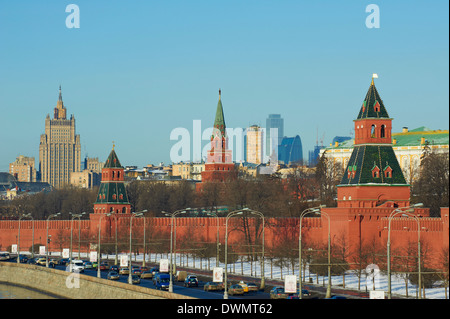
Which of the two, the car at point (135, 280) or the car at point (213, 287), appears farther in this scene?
the car at point (135, 280)

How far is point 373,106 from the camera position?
89250 millimetres

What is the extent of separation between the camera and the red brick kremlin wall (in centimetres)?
7950

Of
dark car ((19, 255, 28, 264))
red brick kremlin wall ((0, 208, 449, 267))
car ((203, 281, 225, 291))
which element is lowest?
dark car ((19, 255, 28, 264))

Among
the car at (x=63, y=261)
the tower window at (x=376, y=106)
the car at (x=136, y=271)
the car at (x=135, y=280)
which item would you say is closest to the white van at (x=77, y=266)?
the car at (x=63, y=261)

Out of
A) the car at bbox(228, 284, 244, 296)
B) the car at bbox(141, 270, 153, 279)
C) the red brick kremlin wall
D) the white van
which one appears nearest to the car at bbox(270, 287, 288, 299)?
the car at bbox(228, 284, 244, 296)

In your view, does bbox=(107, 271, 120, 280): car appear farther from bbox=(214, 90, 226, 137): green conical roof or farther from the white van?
bbox=(214, 90, 226, 137): green conical roof

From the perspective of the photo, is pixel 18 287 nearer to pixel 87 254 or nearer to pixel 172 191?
pixel 87 254

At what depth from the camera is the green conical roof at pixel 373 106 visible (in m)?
89.1

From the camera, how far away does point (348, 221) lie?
87750 mm

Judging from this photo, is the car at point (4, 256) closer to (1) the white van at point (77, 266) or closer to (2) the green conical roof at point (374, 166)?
(1) the white van at point (77, 266)

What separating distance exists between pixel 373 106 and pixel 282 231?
61.8ft

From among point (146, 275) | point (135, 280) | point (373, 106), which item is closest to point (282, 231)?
→ point (373, 106)
